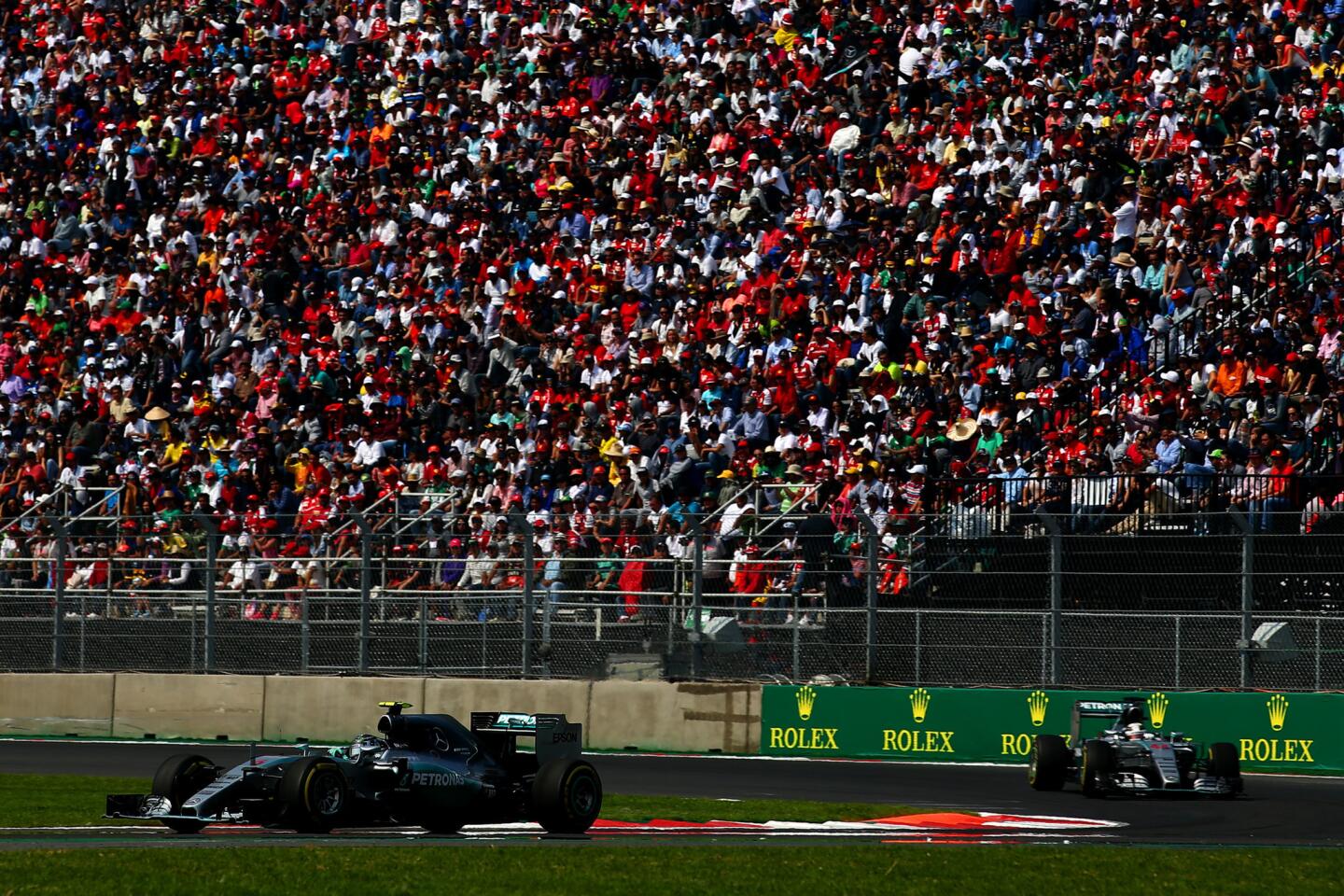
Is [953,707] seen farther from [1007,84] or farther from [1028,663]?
[1007,84]

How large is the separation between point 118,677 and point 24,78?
62.9 feet

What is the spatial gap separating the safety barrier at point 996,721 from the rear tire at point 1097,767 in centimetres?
265

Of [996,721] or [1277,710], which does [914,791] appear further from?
[1277,710]

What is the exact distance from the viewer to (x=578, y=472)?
2608 centimetres

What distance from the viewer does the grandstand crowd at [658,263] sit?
2383cm

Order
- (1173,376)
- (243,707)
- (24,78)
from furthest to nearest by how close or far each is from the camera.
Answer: (24,78), (243,707), (1173,376)

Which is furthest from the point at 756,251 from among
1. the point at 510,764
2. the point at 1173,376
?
the point at 510,764

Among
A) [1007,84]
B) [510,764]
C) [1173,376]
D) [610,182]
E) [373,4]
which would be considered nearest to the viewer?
[510,764]

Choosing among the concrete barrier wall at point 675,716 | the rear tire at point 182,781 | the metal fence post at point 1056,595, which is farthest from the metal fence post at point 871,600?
the rear tire at point 182,781

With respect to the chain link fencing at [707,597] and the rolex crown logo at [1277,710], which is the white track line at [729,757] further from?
the chain link fencing at [707,597]

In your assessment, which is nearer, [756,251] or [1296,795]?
[1296,795]

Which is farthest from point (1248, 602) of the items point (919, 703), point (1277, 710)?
point (919, 703)

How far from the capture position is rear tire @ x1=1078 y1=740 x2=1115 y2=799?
17609 millimetres

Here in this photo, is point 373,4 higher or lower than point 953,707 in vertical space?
higher
